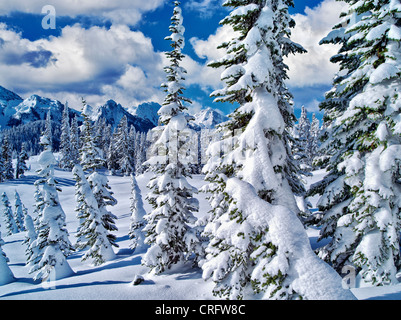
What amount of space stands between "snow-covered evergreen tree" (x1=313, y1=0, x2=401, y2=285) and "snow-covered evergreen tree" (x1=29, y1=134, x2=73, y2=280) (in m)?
19.0

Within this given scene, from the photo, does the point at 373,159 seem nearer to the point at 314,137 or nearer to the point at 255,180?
the point at 255,180

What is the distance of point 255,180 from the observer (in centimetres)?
747

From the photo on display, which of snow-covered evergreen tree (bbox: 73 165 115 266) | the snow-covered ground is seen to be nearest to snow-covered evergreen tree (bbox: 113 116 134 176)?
the snow-covered ground

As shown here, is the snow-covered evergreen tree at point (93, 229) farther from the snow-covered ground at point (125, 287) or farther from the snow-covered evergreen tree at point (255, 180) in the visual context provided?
the snow-covered evergreen tree at point (255, 180)

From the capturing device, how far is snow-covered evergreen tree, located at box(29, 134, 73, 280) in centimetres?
1855

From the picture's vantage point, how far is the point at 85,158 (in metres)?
23.3

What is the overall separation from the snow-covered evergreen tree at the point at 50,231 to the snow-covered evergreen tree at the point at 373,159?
62.5 ft

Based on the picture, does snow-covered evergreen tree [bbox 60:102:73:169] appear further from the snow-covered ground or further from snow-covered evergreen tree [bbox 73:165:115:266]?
snow-covered evergreen tree [bbox 73:165:115:266]

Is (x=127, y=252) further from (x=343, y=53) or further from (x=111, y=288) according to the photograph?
(x=343, y=53)

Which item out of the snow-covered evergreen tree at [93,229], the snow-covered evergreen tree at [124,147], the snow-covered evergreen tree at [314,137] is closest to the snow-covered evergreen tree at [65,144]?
the snow-covered evergreen tree at [124,147]

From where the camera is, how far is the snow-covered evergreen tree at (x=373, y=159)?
29.2ft

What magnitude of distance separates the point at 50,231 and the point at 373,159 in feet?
72.1

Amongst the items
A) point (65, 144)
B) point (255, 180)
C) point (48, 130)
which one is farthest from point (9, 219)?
point (255, 180)

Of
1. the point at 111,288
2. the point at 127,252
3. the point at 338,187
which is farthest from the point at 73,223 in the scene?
the point at 338,187
